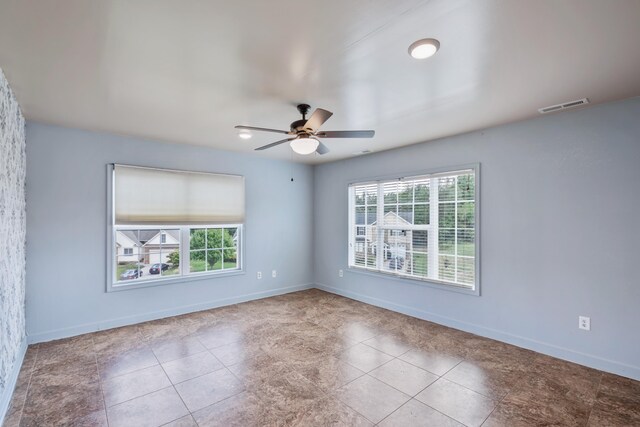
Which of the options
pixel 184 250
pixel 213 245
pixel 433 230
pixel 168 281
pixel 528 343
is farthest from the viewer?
pixel 213 245

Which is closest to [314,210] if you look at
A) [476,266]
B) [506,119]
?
[476,266]

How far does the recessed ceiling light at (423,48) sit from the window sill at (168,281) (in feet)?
13.5

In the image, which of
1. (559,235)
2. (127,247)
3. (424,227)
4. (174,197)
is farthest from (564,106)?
(127,247)

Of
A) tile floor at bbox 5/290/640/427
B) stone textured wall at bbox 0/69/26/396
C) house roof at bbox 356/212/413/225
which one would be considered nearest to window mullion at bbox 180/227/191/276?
tile floor at bbox 5/290/640/427

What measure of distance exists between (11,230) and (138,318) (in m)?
1.94

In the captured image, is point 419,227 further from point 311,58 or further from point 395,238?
point 311,58

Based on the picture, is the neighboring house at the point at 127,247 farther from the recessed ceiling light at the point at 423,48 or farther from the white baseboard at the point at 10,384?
the recessed ceiling light at the point at 423,48

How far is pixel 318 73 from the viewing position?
227 cm

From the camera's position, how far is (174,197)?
4.39 meters

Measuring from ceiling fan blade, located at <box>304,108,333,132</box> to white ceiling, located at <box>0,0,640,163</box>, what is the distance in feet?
0.88

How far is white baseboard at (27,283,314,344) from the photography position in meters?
3.49

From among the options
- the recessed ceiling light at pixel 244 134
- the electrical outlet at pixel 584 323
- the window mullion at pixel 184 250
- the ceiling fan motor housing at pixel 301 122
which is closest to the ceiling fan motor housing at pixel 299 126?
the ceiling fan motor housing at pixel 301 122

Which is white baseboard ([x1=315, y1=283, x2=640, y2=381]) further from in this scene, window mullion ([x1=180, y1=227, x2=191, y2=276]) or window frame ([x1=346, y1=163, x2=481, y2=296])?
window mullion ([x1=180, y1=227, x2=191, y2=276])

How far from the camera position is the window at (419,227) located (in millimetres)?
3877
